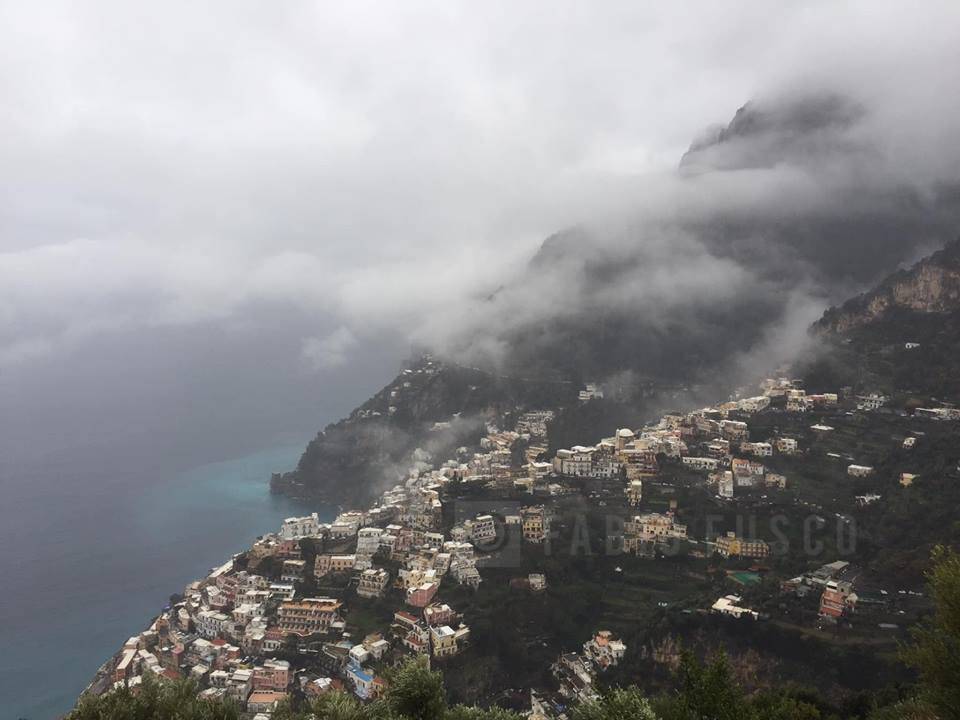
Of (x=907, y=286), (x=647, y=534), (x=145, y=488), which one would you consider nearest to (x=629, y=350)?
(x=907, y=286)

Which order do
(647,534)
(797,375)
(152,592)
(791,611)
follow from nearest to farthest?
(791,611) < (647,534) < (152,592) < (797,375)

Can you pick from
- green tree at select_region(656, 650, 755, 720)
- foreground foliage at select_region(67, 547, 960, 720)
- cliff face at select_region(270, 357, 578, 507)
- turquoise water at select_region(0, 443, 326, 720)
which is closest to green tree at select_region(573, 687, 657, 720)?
foreground foliage at select_region(67, 547, 960, 720)

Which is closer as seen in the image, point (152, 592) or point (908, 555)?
point (908, 555)

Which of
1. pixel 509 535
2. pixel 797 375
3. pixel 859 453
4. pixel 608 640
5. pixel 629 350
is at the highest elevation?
pixel 629 350

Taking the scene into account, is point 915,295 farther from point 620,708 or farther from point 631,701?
point 620,708

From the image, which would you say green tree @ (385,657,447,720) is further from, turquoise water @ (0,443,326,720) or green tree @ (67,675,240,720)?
turquoise water @ (0,443,326,720)

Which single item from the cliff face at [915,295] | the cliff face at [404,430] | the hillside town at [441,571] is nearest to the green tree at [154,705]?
the hillside town at [441,571]

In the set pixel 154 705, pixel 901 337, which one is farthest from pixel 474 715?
pixel 901 337

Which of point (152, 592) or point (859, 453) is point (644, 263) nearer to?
point (859, 453)
